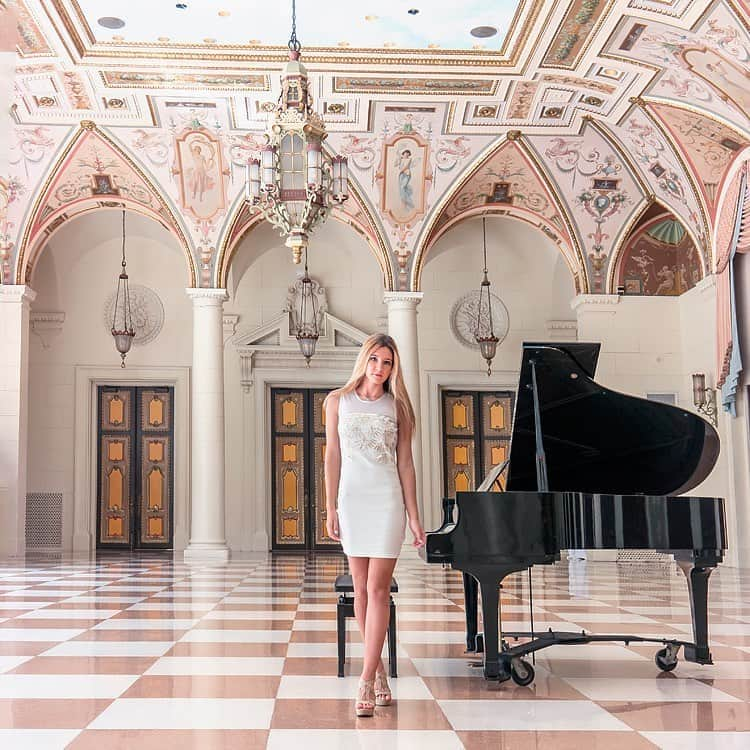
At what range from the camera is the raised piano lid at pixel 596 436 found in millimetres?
4887

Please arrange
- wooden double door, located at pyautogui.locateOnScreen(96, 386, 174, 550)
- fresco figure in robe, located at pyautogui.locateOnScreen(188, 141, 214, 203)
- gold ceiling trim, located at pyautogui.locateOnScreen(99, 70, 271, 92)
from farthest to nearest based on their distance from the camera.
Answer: wooden double door, located at pyautogui.locateOnScreen(96, 386, 174, 550)
fresco figure in robe, located at pyautogui.locateOnScreen(188, 141, 214, 203)
gold ceiling trim, located at pyautogui.locateOnScreen(99, 70, 271, 92)

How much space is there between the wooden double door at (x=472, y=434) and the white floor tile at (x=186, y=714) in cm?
1477

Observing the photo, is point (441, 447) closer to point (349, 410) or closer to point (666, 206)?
point (666, 206)

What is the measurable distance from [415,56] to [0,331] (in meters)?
8.08

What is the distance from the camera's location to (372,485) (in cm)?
363

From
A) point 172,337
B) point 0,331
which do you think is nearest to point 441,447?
point 172,337

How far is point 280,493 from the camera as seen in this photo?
18062 mm

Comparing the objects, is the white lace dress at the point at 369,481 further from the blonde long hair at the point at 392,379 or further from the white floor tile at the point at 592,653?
the white floor tile at the point at 592,653

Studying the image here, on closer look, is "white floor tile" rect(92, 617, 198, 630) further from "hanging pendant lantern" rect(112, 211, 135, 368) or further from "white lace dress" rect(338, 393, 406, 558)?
"hanging pendant lantern" rect(112, 211, 135, 368)

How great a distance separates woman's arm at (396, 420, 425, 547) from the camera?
12.1ft

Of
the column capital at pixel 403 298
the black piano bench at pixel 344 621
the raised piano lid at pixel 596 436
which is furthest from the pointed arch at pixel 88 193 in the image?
the black piano bench at pixel 344 621

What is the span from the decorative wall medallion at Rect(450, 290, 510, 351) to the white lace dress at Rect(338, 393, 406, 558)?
49.3 ft

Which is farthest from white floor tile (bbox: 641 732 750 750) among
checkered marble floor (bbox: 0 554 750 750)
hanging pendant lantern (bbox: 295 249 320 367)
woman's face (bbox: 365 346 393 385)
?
hanging pendant lantern (bbox: 295 249 320 367)

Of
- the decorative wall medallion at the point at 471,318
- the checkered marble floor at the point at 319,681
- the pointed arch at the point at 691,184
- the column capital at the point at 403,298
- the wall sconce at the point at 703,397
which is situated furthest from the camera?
the decorative wall medallion at the point at 471,318
